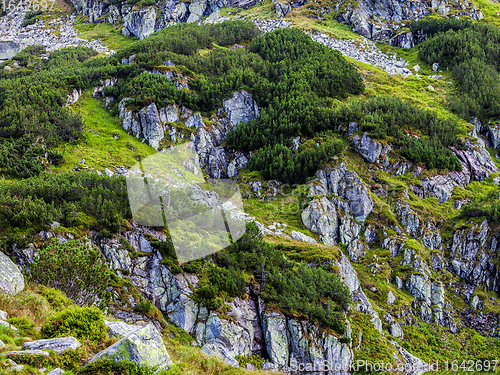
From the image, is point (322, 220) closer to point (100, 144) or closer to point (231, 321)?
point (231, 321)

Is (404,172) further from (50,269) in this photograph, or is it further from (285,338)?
(50,269)

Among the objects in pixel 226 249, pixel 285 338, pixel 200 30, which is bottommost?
pixel 285 338

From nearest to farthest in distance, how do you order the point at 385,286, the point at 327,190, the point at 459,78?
the point at 385,286 → the point at 327,190 → the point at 459,78

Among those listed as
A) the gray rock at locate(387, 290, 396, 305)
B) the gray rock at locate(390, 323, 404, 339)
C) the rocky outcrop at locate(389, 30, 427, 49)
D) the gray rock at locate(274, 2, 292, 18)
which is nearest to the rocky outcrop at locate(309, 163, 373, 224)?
the gray rock at locate(387, 290, 396, 305)

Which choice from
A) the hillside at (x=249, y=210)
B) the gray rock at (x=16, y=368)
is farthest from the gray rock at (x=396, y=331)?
the gray rock at (x=16, y=368)

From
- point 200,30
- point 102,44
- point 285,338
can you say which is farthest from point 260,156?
point 102,44

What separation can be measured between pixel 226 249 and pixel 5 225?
11.5 m

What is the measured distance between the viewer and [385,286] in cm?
2742

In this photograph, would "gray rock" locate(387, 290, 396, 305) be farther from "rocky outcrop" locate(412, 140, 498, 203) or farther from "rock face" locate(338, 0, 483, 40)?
"rock face" locate(338, 0, 483, 40)

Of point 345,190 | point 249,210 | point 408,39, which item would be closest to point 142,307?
point 249,210

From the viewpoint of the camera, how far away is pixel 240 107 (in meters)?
43.2

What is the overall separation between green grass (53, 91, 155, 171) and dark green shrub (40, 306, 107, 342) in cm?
2317

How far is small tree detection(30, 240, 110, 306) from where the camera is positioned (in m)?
13.4

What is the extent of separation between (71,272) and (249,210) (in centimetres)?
2001
